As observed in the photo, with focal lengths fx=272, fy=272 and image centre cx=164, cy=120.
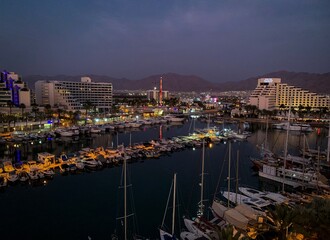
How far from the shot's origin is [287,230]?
11.5 metres

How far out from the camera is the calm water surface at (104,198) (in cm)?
1828

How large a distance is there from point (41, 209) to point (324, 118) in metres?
79.1

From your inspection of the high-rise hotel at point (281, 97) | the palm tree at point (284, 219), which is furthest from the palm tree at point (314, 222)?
the high-rise hotel at point (281, 97)

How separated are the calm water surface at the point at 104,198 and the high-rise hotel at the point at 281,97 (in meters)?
68.2

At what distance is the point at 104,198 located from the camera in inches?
919

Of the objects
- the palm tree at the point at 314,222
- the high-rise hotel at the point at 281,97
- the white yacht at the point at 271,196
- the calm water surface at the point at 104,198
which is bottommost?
the calm water surface at the point at 104,198

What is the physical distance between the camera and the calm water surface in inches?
720

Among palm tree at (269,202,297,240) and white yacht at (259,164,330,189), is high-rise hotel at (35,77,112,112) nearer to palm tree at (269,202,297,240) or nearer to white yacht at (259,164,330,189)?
white yacht at (259,164,330,189)

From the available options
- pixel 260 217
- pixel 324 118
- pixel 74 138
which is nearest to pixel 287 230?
pixel 260 217

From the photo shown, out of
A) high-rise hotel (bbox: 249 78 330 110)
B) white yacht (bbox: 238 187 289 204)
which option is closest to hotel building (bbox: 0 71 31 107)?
white yacht (bbox: 238 187 289 204)

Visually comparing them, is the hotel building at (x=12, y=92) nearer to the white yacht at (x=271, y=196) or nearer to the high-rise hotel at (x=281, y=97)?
the white yacht at (x=271, y=196)

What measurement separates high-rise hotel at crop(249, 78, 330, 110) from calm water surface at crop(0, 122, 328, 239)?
68199mm

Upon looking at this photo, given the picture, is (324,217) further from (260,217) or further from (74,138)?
(74,138)

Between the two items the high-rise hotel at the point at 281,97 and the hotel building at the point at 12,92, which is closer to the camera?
the hotel building at the point at 12,92
